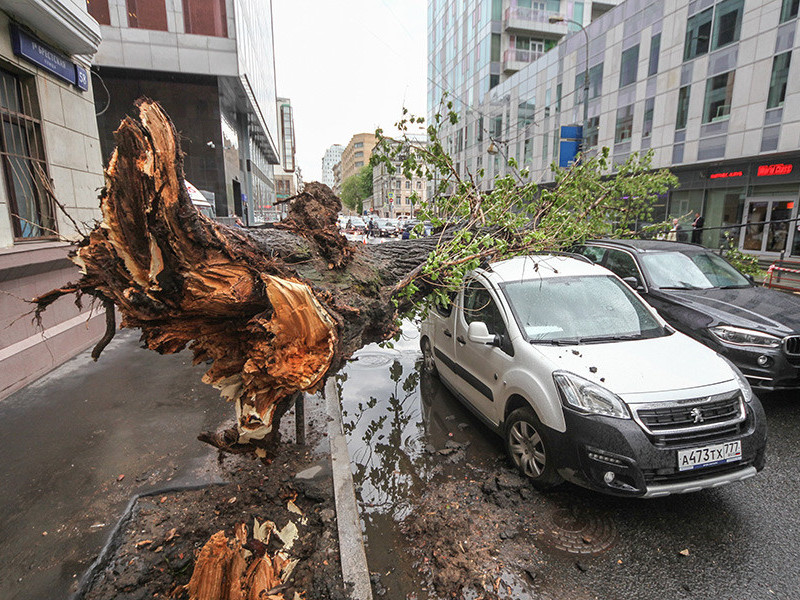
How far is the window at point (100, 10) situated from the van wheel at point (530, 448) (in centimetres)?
2379

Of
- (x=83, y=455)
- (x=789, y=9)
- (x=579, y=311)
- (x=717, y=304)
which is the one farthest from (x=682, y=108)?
(x=83, y=455)

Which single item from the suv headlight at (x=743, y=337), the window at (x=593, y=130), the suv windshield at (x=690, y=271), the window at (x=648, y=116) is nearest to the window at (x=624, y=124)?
the window at (x=648, y=116)

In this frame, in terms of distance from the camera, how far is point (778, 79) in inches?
666

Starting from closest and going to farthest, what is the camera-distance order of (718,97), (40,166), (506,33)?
(40,166)
(718,97)
(506,33)

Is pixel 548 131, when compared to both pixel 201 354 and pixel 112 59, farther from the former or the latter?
pixel 201 354

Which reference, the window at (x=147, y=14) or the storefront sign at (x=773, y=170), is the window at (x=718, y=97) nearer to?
the storefront sign at (x=773, y=170)

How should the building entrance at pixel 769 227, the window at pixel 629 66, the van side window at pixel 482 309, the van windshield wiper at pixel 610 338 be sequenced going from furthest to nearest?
1. the window at pixel 629 66
2. the building entrance at pixel 769 227
3. the van side window at pixel 482 309
4. the van windshield wiper at pixel 610 338

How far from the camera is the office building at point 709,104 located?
1700cm

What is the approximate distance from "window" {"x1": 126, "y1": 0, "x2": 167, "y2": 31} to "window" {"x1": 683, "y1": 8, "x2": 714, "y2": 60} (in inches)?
954

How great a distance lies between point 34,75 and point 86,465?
18.6ft

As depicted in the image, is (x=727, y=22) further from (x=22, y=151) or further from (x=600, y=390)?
(x=22, y=151)

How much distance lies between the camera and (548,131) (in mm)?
31781

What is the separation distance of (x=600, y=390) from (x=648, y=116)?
25.5 m

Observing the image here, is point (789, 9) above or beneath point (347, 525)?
above
